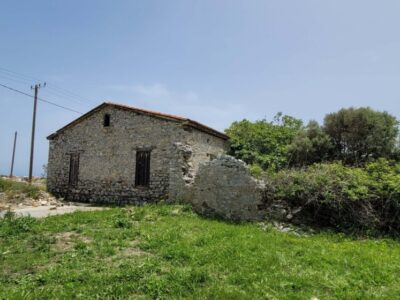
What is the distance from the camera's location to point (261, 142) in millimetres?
18406

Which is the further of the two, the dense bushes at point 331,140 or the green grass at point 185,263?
the dense bushes at point 331,140

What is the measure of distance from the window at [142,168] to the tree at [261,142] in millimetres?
5486

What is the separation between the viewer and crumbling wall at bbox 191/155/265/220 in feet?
34.1

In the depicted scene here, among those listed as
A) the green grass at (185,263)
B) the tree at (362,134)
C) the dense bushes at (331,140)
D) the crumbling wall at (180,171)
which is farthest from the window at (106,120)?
the tree at (362,134)

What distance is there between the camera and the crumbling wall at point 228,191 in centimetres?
1038

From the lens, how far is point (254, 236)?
25.1 ft

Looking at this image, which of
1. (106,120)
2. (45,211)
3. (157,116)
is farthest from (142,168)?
(45,211)

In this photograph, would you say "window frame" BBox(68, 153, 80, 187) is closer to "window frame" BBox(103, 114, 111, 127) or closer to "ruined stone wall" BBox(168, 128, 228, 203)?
"window frame" BBox(103, 114, 111, 127)

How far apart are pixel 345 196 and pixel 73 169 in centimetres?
1358

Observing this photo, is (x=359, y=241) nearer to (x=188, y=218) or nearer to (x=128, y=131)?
(x=188, y=218)

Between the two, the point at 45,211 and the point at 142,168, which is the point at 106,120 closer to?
the point at 142,168

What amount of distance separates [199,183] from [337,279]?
6.69 m

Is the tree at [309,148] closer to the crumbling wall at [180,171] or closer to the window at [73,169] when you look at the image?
the crumbling wall at [180,171]

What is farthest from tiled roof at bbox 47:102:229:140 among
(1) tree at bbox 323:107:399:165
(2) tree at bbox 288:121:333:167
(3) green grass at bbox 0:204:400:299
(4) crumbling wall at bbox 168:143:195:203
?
(1) tree at bbox 323:107:399:165
